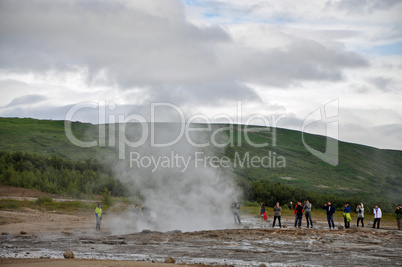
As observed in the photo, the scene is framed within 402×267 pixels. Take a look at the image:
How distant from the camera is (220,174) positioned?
34188 mm

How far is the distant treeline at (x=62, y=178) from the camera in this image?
49.0 meters

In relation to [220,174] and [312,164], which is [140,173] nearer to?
[220,174]

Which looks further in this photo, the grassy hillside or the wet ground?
the grassy hillside

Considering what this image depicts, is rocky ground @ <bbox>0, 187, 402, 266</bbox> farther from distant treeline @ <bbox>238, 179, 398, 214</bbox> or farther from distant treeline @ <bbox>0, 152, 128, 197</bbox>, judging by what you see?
distant treeline @ <bbox>238, 179, 398, 214</bbox>

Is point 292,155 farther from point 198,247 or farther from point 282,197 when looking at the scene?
point 198,247

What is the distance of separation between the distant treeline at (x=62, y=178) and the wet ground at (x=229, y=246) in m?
21.9

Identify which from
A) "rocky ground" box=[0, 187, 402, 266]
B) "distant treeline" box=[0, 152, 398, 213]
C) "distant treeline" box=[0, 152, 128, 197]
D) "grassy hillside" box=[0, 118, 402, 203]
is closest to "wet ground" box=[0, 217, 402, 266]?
"rocky ground" box=[0, 187, 402, 266]

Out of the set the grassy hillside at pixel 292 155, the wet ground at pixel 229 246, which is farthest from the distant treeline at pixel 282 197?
the wet ground at pixel 229 246

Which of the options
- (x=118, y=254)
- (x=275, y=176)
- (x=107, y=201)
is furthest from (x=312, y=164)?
(x=118, y=254)

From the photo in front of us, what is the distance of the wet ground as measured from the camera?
17562 millimetres

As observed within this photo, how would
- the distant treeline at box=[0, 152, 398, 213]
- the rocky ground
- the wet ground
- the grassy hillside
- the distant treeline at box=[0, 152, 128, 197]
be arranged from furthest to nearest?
the grassy hillside, the distant treeline at box=[0, 152, 398, 213], the distant treeline at box=[0, 152, 128, 197], the wet ground, the rocky ground

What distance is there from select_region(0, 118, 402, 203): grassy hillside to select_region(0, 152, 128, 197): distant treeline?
15019mm

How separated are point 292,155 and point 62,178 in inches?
3695

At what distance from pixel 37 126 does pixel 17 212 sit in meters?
100
